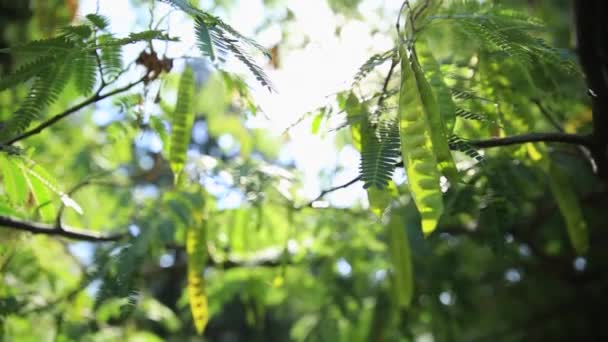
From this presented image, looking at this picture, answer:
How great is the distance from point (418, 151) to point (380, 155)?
0.48ft

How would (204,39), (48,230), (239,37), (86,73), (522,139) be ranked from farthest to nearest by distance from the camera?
(48,230)
(86,73)
(522,139)
(239,37)
(204,39)

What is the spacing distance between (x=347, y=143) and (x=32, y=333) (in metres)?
1.80

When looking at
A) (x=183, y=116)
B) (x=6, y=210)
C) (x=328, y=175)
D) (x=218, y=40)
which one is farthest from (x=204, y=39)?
(x=328, y=175)

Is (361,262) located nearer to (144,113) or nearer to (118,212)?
(118,212)

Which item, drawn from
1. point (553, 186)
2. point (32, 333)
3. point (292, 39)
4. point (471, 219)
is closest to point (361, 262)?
point (471, 219)

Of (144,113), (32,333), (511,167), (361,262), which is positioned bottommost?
(32,333)

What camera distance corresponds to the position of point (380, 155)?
63.6 inches

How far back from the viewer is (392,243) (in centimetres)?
240

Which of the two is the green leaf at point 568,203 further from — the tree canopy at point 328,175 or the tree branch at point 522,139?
the tree branch at point 522,139

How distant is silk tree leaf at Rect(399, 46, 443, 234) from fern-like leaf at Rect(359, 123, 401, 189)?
0.10 metres

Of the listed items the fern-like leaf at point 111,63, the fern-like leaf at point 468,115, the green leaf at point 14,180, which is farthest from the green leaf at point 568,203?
the green leaf at point 14,180

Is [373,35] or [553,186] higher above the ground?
[373,35]

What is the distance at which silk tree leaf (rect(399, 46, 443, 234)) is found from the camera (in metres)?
1.46

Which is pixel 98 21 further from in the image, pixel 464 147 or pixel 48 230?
pixel 464 147
